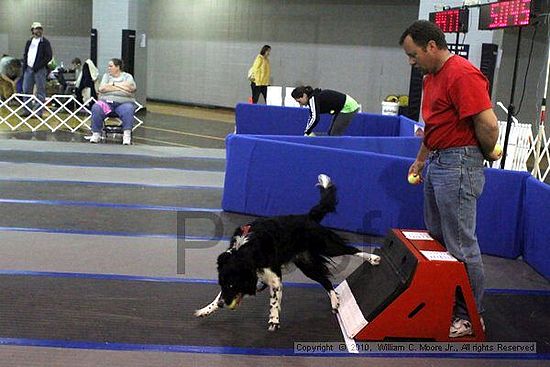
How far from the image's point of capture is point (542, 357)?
11.5 feet

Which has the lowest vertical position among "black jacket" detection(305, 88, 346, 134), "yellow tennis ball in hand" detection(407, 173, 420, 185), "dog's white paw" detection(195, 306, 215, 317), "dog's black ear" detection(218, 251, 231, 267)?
"dog's white paw" detection(195, 306, 215, 317)

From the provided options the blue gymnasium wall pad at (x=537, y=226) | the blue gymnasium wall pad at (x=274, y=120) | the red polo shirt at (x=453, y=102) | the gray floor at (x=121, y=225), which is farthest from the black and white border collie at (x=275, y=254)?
the blue gymnasium wall pad at (x=274, y=120)

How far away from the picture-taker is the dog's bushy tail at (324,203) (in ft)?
12.8

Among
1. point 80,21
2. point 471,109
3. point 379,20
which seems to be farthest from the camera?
point 80,21

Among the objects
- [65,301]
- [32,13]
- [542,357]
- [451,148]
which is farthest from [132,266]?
[32,13]

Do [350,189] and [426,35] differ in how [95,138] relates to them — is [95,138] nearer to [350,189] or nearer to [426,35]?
[350,189]

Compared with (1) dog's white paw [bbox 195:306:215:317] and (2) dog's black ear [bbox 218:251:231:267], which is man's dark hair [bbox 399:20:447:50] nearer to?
(2) dog's black ear [bbox 218:251:231:267]

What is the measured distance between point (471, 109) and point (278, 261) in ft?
4.43

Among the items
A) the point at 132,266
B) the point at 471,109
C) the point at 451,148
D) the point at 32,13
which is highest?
the point at 32,13

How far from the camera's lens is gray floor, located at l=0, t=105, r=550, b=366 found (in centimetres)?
331

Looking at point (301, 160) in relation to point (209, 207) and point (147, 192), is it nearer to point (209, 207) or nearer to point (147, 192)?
point (209, 207)

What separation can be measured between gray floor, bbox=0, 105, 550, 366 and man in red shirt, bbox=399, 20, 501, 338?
67 centimetres

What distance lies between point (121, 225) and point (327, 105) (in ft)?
13.0

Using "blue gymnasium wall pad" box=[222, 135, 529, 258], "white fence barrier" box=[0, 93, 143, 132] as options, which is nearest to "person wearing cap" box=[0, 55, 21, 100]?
"white fence barrier" box=[0, 93, 143, 132]
